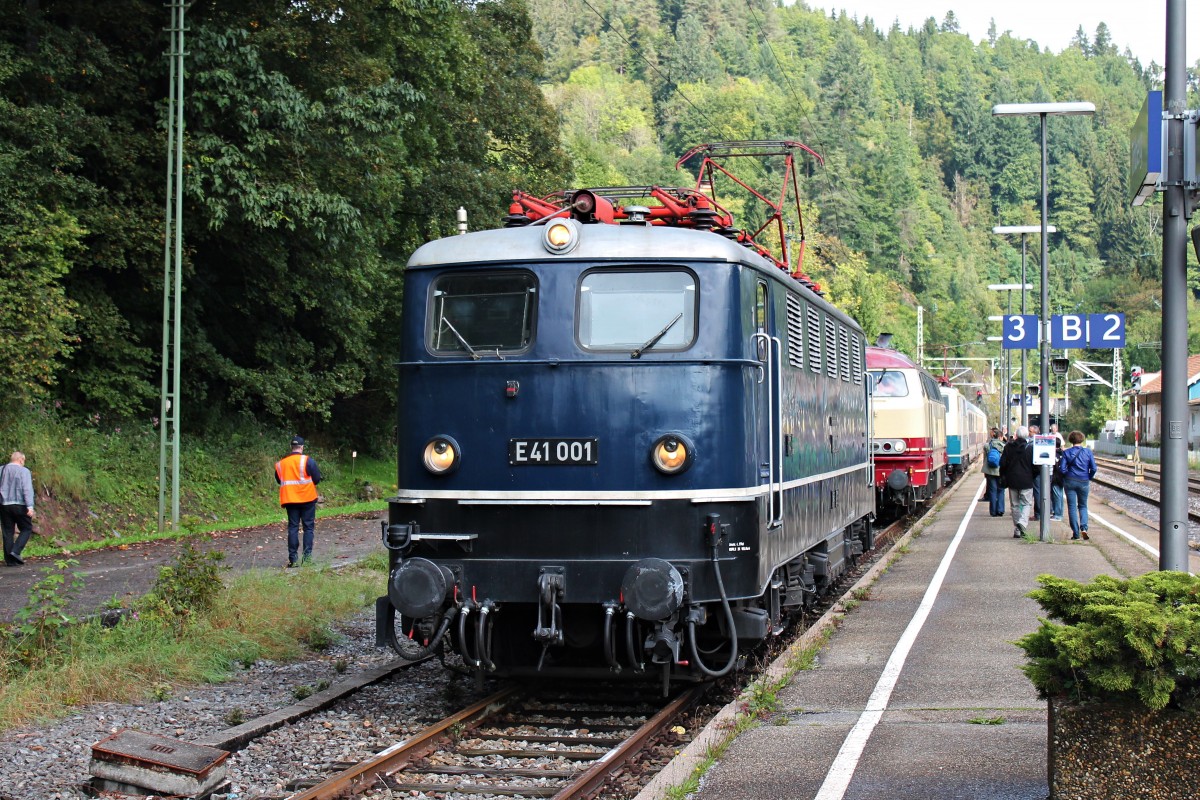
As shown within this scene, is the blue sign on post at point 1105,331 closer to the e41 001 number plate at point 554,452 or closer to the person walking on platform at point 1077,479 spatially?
the person walking on platform at point 1077,479

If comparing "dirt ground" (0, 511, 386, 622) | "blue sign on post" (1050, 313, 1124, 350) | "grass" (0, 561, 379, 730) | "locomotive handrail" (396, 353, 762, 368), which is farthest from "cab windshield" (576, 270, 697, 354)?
"blue sign on post" (1050, 313, 1124, 350)

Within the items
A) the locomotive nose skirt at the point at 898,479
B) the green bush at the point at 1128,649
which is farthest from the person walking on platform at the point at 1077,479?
the green bush at the point at 1128,649

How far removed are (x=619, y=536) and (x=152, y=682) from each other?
3.83 meters

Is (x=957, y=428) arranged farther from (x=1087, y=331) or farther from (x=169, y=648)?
(x=169, y=648)

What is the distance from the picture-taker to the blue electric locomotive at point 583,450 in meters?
8.52

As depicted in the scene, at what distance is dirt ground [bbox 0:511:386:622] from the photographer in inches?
575

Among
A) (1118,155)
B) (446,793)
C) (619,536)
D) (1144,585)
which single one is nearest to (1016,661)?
(619,536)

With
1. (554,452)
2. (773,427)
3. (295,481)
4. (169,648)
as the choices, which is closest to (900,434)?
(295,481)

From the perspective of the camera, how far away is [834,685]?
9719 millimetres

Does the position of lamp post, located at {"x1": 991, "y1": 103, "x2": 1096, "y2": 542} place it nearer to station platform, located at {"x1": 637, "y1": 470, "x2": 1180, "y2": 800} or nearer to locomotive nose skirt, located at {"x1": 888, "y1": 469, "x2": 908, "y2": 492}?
locomotive nose skirt, located at {"x1": 888, "y1": 469, "x2": 908, "y2": 492}

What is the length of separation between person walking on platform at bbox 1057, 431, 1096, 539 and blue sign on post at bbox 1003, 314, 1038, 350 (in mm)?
2907

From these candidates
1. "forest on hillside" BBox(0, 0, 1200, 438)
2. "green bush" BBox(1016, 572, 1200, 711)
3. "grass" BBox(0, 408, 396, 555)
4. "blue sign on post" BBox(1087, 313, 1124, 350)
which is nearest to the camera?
"green bush" BBox(1016, 572, 1200, 711)

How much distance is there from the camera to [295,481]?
683 inches

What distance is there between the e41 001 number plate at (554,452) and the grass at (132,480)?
1133 cm
